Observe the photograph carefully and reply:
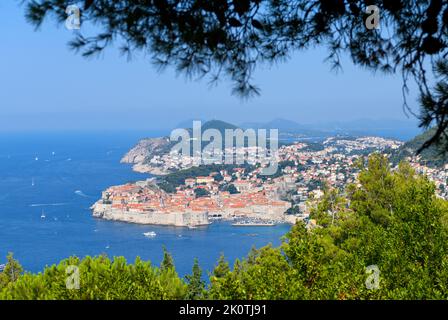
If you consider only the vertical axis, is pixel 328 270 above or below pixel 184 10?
below

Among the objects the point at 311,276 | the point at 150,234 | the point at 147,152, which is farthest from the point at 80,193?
the point at 311,276

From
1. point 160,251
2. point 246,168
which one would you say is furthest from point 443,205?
point 246,168

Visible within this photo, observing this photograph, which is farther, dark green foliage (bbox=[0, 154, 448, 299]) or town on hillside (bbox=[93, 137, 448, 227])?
town on hillside (bbox=[93, 137, 448, 227])
